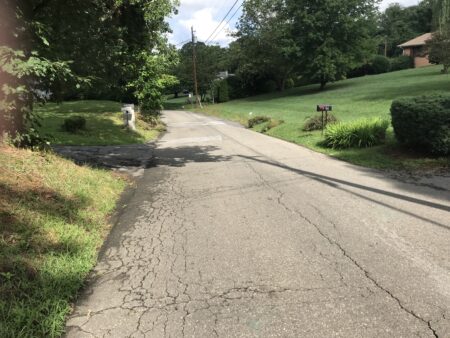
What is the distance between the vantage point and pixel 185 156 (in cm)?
1378

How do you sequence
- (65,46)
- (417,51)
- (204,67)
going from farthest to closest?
1. (204,67)
2. (417,51)
3. (65,46)

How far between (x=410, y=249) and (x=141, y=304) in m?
3.10

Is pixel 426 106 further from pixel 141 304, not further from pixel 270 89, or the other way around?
pixel 270 89

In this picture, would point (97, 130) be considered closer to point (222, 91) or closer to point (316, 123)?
point (316, 123)

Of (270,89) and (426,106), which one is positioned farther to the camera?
(270,89)

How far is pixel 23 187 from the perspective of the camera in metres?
6.14

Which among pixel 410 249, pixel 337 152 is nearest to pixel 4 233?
pixel 410 249

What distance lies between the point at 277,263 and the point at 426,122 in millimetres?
6766

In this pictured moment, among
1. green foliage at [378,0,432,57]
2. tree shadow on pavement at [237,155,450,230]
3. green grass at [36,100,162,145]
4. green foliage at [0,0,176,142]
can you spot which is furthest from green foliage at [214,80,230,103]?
tree shadow on pavement at [237,155,450,230]

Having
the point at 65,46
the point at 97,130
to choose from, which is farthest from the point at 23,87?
the point at 97,130

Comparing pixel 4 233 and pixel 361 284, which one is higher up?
pixel 4 233

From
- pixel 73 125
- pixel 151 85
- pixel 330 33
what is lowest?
pixel 73 125

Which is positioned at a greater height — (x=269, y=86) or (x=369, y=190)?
(x=269, y=86)

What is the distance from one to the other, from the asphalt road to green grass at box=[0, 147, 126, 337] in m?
0.22
